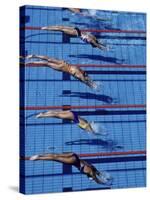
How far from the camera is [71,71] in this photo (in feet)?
28.3

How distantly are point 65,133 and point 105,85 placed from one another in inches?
30.9

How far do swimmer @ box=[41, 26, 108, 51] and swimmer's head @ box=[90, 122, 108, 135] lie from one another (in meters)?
0.92

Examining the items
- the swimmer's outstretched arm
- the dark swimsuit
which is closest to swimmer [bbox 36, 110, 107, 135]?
the dark swimsuit

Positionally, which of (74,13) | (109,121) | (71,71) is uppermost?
(74,13)

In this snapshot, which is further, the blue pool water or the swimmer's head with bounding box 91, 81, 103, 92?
the swimmer's head with bounding box 91, 81, 103, 92

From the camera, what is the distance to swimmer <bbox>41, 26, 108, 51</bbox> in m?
8.57

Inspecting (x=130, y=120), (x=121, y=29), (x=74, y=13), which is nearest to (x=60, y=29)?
(x=74, y=13)

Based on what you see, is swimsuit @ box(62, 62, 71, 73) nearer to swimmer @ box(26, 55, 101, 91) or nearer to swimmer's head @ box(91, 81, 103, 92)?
swimmer @ box(26, 55, 101, 91)

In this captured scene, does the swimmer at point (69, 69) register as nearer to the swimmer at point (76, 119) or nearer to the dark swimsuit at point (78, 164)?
the swimmer at point (76, 119)

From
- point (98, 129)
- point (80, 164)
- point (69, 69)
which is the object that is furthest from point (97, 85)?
point (80, 164)

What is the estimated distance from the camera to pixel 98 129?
8.75 m

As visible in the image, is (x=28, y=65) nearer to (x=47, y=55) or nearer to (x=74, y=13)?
(x=47, y=55)

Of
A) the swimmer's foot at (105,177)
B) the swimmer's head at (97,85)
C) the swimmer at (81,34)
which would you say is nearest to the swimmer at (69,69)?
the swimmer's head at (97,85)

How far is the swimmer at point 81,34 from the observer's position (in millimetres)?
8570
